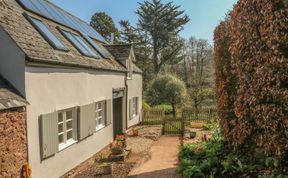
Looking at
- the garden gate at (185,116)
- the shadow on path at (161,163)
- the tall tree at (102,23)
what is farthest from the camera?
the tall tree at (102,23)

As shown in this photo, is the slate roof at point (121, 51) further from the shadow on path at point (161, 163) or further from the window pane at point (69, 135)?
the window pane at point (69, 135)

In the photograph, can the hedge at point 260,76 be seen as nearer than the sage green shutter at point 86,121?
Yes

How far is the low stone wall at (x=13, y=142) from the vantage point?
22.6 feet

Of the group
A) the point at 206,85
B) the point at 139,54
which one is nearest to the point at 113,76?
the point at 206,85

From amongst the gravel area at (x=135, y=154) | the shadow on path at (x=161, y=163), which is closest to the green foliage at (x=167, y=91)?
the gravel area at (x=135, y=154)

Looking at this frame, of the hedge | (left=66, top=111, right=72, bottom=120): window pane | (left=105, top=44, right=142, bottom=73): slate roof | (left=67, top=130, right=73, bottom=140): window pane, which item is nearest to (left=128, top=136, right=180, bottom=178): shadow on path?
(left=67, top=130, right=73, bottom=140): window pane

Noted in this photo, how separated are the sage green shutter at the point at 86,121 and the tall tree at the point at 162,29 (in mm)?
32928

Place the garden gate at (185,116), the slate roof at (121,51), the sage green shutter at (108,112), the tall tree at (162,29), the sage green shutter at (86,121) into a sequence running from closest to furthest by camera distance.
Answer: the sage green shutter at (86,121)
the sage green shutter at (108,112)
the slate roof at (121,51)
the garden gate at (185,116)
the tall tree at (162,29)

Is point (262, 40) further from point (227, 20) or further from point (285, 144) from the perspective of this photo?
point (227, 20)

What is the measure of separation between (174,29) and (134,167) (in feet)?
121

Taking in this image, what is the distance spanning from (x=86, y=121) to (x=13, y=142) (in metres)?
4.70

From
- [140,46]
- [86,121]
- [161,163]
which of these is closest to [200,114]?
[161,163]

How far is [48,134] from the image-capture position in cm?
874

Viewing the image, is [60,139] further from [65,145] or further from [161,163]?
[161,163]
